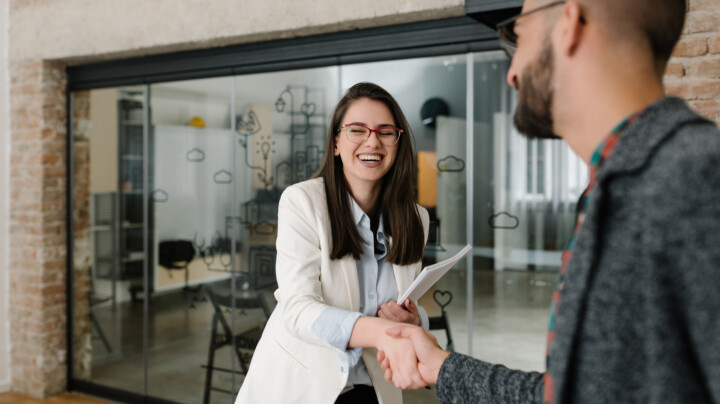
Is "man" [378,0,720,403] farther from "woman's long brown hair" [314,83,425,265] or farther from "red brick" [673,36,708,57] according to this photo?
"red brick" [673,36,708,57]

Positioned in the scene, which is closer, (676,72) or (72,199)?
(676,72)

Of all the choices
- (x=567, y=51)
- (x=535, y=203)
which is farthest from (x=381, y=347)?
(x=535, y=203)

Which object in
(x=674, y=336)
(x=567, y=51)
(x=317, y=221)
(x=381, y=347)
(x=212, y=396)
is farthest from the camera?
(x=212, y=396)

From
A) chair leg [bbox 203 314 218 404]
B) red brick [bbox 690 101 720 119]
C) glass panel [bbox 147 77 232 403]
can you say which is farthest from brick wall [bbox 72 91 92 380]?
red brick [bbox 690 101 720 119]

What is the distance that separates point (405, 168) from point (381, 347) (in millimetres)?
637

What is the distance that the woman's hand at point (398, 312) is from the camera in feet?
5.66

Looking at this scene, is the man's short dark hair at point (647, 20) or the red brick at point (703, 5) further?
the red brick at point (703, 5)

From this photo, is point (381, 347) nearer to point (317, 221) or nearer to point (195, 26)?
point (317, 221)

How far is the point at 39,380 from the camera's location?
13.4 ft

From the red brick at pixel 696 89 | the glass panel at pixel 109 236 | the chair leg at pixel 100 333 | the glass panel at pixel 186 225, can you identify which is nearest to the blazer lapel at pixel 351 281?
the red brick at pixel 696 89

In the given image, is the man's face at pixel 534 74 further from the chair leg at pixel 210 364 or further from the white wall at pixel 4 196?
the white wall at pixel 4 196

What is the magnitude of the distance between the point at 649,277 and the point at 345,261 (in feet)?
3.95

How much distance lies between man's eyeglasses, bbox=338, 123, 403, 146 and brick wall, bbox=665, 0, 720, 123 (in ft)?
3.90

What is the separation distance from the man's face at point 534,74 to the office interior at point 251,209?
1953 mm
